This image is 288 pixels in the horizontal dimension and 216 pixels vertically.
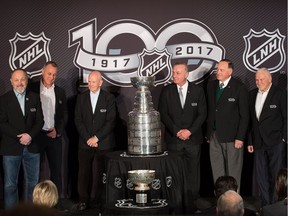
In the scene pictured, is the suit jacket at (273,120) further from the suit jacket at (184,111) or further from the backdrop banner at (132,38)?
the backdrop banner at (132,38)

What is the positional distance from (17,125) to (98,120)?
82 centimetres

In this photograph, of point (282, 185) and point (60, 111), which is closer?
point (282, 185)

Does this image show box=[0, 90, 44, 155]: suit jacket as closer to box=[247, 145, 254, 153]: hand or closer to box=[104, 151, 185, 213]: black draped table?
box=[104, 151, 185, 213]: black draped table

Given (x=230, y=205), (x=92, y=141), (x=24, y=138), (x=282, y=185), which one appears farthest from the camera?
(x=92, y=141)

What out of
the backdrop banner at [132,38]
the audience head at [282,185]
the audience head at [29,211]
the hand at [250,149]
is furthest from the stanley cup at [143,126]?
the audience head at [29,211]

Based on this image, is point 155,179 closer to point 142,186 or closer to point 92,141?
point 142,186

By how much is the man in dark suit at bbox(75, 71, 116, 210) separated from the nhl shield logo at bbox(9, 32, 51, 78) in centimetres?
101

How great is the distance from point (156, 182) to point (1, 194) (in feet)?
7.64

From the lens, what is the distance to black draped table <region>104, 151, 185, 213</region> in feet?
17.4

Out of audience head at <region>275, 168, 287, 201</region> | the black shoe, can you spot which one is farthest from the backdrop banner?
audience head at <region>275, 168, 287, 201</region>

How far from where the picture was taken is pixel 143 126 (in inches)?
214

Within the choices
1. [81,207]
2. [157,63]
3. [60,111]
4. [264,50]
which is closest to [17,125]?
[60,111]

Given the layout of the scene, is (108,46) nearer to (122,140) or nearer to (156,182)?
(122,140)

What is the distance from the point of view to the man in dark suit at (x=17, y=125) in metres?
5.71
